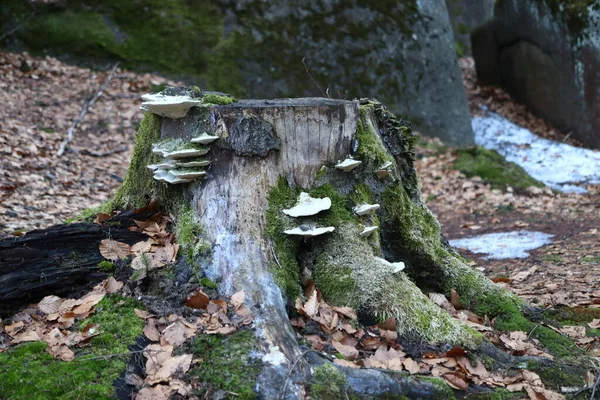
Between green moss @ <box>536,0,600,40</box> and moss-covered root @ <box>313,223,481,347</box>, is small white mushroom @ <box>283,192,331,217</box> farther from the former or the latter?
green moss @ <box>536,0,600,40</box>

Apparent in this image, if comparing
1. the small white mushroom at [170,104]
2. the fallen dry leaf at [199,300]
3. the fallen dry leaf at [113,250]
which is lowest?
the fallen dry leaf at [199,300]

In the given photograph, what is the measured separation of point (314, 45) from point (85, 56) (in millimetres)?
4668

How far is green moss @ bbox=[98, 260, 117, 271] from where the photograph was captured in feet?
12.7

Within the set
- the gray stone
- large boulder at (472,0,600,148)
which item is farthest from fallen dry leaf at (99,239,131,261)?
large boulder at (472,0,600,148)

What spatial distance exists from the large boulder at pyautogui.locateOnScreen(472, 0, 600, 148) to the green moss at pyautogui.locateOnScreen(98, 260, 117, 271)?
11672mm

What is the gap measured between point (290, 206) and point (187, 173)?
0.68m

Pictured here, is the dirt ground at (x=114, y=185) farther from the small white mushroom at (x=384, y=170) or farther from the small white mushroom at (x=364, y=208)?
the small white mushroom at (x=364, y=208)

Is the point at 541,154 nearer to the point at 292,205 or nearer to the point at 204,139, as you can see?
the point at 292,205

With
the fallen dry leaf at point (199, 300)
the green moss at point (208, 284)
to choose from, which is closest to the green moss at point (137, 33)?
the green moss at point (208, 284)

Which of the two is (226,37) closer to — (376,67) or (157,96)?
(376,67)

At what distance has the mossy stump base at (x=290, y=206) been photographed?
371 cm

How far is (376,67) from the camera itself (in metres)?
13.6

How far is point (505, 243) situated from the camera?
7676 mm

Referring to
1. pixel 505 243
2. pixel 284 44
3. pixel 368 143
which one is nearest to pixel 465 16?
pixel 284 44
